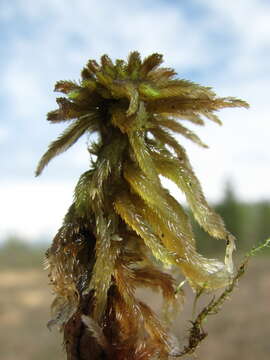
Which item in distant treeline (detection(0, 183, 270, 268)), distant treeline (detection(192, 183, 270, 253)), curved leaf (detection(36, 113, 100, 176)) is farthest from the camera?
distant treeline (detection(192, 183, 270, 253))

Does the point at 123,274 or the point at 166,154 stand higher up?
the point at 166,154

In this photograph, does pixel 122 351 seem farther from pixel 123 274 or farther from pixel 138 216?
pixel 138 216

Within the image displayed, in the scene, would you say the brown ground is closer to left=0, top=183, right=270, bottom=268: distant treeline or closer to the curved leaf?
the curved leaf

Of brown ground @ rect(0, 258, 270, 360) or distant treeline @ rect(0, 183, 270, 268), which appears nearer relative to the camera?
brown ground @ rect(0, 258, 270, 360)

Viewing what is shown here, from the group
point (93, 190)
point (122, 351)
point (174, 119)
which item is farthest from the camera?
point (174, 119)

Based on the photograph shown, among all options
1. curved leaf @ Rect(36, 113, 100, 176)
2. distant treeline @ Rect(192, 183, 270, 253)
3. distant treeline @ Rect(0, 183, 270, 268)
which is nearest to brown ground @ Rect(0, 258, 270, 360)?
curved leaf @ Rect(36, 113, 100, 176)

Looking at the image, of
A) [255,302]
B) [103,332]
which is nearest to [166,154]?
[103,332]

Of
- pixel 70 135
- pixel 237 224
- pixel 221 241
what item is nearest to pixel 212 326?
pixel 70 135
